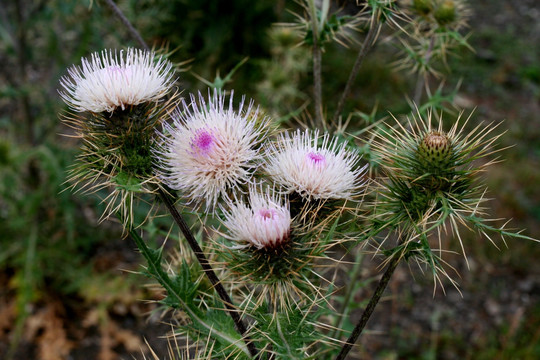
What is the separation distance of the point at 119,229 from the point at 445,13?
358cm

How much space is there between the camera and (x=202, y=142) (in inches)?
59.1

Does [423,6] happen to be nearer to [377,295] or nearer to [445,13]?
[445,13]

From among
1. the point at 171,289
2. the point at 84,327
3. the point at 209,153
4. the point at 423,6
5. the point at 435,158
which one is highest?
the point at 423,6

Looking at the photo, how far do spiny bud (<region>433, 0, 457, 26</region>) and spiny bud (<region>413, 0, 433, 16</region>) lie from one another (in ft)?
0.14

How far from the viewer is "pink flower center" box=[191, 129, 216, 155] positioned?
150 cm

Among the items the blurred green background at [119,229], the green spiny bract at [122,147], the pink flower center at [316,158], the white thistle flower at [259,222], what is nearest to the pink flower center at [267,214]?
the white thistle flower at [259,222]

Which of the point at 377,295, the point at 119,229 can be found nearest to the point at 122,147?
the point at 377,295

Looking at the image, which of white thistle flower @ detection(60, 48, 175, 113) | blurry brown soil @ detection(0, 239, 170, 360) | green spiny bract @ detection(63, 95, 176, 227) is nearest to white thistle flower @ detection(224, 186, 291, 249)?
green spiny bract @ detection(63, 95, 176, 227)

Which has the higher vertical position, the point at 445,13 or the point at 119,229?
the point at 445,13

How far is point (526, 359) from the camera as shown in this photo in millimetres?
4145

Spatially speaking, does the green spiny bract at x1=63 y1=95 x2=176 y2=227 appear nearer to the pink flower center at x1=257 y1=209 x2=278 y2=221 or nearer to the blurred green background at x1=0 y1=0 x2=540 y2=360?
the pink flower center at x1=257 y1=209 x2=278 y2=221

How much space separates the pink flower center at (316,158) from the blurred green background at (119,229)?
69.4 inches

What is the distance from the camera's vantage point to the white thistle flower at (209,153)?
1.50m

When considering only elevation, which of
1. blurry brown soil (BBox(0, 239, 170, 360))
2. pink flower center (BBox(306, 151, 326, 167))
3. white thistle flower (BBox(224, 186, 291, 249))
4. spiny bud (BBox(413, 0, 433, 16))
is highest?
spiny bud (BBox(413, 0, 433, 16))
